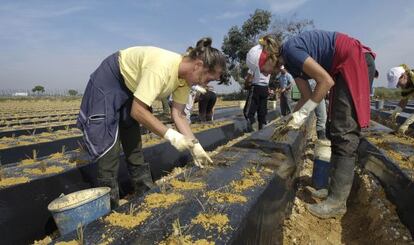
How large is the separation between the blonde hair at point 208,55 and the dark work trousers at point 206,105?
5.81 meters

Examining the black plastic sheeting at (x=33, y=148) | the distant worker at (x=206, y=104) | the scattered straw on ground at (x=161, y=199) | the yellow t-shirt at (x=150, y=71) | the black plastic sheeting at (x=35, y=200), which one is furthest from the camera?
the distant worker at (x=206, y=104)

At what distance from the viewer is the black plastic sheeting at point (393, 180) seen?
2.66m

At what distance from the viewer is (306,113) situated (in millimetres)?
3160

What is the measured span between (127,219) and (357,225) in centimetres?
220

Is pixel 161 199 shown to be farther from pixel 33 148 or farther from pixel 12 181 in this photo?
pixel 33 148

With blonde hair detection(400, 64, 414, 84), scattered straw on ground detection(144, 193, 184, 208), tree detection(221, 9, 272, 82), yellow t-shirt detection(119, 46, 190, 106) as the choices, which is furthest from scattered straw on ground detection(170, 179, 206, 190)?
tree detection(221, 9, 272, 82)

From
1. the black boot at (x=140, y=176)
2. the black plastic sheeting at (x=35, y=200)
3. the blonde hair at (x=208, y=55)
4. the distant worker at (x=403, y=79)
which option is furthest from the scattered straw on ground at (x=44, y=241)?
the distant worker at (x=403, y=79)

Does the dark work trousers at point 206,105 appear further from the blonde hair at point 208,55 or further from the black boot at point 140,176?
the blonde hair at point 208,55

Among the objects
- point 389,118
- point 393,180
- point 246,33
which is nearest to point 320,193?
point 393,180

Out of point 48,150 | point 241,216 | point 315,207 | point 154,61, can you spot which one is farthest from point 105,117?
point 48,150

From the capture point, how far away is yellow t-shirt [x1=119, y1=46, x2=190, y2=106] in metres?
2.32

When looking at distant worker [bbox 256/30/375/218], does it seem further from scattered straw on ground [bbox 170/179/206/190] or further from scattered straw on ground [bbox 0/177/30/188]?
scattered straw on ground [bbox 0/177/30/188]

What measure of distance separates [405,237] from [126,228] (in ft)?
6.56

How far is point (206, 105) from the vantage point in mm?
8711
